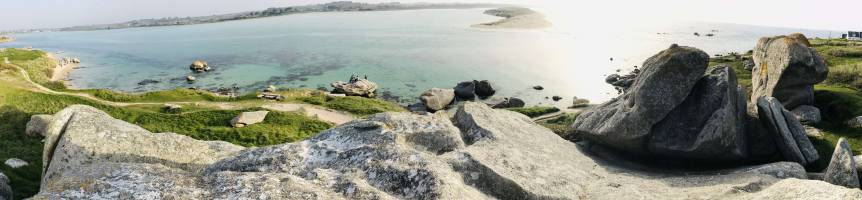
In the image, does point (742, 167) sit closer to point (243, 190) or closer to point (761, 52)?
point (243, 190)

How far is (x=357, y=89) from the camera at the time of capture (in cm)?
8656

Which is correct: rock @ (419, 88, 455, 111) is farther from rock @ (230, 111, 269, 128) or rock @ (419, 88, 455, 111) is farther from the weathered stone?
the weathered stone

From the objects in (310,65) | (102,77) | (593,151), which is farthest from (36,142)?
(102,77)

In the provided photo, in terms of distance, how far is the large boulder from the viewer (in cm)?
2434

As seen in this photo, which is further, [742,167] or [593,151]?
[593,151]

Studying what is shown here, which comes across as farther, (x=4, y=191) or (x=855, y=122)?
(x=855, y=122)

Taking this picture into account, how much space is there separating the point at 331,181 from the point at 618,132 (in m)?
17.8

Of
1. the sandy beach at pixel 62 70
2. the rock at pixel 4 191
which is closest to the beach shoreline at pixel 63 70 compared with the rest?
the sandy beach at pixel 62 70

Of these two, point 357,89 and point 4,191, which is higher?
point 4,191

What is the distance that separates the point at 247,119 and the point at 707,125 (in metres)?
44.9

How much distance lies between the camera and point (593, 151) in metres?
26.3

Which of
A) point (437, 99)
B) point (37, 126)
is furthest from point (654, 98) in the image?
point (437, 99)

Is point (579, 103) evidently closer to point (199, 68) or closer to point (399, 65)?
point (399, 65)

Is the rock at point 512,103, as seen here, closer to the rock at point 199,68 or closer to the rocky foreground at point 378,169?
the rocky foreground at point 378,169
